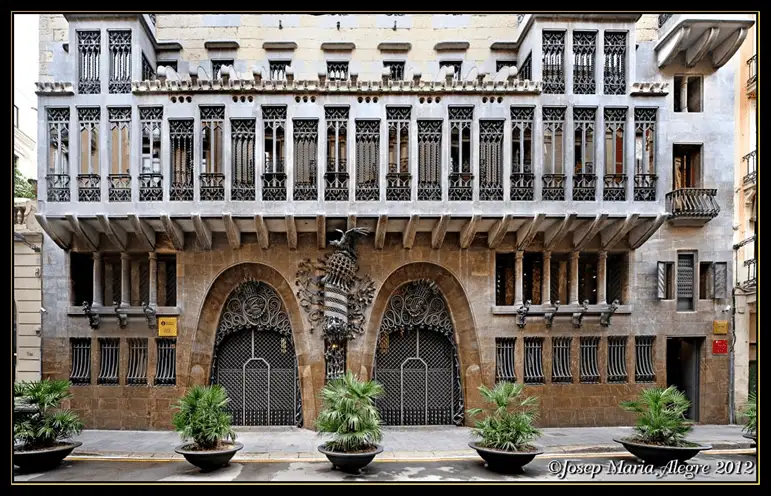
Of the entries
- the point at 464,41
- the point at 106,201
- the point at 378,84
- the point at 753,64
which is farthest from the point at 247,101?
the point at 753,64

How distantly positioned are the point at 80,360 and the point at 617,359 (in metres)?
16.4

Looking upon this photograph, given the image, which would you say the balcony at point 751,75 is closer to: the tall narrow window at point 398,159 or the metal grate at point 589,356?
the metal grate at point 589,356

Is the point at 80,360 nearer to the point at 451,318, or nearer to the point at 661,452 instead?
the point at 451,318

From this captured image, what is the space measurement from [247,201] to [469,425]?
937 cm

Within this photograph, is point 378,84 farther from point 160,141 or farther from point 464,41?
point 160,141

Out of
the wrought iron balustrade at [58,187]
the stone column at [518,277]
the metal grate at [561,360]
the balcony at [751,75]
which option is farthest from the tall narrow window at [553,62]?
the wrought iron balustrade at [58,187]

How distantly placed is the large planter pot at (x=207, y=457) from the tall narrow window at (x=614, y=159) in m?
12.0

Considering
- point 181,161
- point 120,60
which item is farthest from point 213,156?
point 120,60

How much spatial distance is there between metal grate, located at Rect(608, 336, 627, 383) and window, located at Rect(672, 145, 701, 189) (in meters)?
5.43

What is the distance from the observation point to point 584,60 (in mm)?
15430

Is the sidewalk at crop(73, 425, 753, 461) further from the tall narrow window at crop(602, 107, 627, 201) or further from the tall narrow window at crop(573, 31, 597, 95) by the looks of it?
the tall narrow window at crop(573, 31, 597, 95)

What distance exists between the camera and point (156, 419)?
15.4m

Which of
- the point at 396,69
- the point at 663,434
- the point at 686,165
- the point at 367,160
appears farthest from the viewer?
the point at 396,69

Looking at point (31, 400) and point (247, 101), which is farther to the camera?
point (247, 101)
